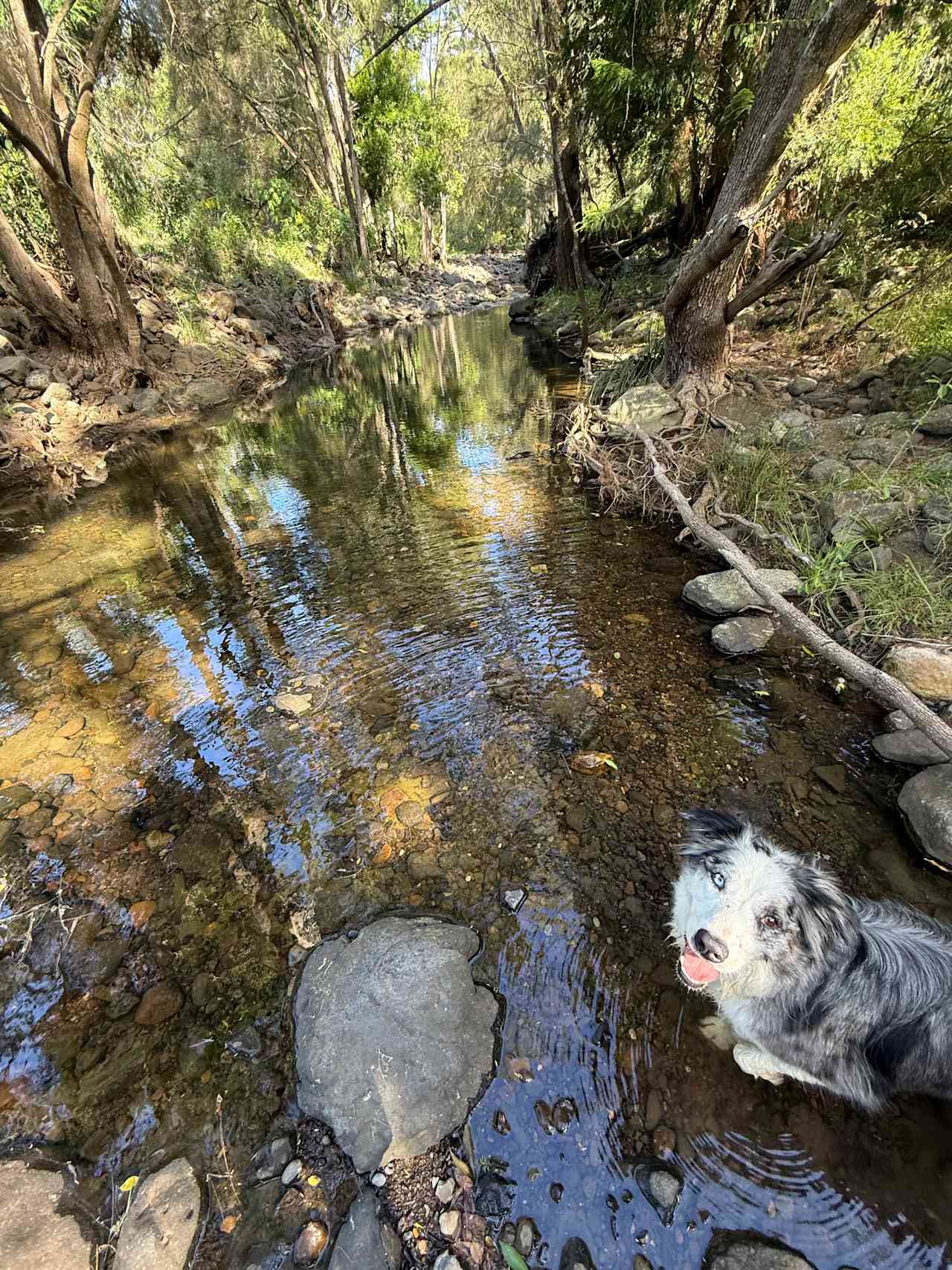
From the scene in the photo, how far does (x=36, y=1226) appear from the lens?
6.10ft

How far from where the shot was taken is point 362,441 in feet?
38.1

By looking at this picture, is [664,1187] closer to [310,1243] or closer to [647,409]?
[310,1243]

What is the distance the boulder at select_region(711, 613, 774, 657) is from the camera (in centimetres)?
464

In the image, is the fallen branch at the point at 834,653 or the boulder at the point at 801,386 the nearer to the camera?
the fallen branch at the point at 834,653

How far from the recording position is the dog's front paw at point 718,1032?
2326 mm

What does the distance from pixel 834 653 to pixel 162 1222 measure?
176 inches

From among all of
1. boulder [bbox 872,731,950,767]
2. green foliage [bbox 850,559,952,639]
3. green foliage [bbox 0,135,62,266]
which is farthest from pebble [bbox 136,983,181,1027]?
green foliage [bbox 0,135,62,266]

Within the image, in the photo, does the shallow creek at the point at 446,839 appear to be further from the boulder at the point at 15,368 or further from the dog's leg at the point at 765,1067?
the boulder at the point at 15,368

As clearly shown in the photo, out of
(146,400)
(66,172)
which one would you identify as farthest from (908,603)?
(66,172)

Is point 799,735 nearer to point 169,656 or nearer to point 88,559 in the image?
point 169,656

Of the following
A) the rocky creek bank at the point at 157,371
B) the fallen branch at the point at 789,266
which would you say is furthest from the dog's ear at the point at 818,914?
the rocky creek bank at the point at 157,371

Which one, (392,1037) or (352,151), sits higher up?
(352,151)

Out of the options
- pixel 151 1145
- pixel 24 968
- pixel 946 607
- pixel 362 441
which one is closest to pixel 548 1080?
pixel 151 1145

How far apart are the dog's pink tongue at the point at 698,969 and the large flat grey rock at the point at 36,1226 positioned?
7.36 ft
